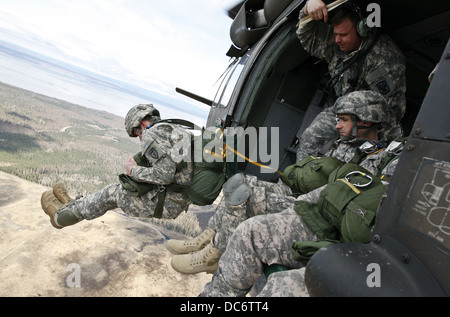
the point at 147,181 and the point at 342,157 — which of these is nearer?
the point at 342,157

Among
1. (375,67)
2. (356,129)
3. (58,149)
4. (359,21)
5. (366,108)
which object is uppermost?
(359,21)

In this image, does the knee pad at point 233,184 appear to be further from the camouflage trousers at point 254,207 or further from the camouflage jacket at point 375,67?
the camouflage jacket at point 375,67

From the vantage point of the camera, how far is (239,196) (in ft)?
5.43

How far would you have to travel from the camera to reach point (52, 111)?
12305 mm

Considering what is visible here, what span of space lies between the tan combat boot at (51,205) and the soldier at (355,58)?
95.7 inches

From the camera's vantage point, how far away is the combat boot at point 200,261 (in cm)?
200

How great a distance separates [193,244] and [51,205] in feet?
4.93

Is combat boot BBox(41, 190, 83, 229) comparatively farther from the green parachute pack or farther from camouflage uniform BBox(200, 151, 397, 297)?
the green parachute pack

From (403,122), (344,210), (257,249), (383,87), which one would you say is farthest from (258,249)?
(403,122)

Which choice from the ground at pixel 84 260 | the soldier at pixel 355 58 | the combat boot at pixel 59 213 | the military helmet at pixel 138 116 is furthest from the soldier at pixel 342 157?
the combat boot at pixel 59 213

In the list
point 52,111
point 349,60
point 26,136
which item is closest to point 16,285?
point 349,60

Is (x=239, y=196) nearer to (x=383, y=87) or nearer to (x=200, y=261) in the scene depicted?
(x=200, y=261)

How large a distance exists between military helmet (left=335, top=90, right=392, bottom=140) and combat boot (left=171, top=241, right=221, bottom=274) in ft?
4.23

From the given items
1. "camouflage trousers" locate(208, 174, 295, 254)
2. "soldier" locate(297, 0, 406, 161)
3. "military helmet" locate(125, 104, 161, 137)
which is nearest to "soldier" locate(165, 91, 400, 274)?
"camouflage trousers" locate(208, 174, 295, 254)
